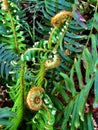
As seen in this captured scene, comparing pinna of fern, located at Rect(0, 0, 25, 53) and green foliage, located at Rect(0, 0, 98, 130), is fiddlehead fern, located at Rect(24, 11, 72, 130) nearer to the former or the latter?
green foliage, located at Rect(0, 0, 98, 130)

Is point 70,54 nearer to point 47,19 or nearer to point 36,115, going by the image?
point 47,19

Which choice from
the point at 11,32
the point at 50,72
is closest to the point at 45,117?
the point at 50,72

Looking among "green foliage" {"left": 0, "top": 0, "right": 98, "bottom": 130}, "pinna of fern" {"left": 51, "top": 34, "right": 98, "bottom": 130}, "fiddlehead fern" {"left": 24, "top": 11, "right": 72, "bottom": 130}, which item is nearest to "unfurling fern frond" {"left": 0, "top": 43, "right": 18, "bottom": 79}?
"green foliage" {"left": 0, "top": 0, "right": 98, "bottom": 130}

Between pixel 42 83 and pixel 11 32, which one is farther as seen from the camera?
pixel 11 32

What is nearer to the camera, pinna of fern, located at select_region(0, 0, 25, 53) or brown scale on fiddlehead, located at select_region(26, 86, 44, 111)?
brown scale on fiddlehead, located at select_region(26, 86, 44, 111)

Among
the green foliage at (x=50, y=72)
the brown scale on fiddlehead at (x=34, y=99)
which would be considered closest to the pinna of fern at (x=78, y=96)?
the green foliage at (x=50, y=72)

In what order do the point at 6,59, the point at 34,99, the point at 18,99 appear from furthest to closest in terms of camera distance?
the point at 6,59 < the point at 18,99 < the point at 34,99

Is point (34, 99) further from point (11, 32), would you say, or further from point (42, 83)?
point (11, 32)

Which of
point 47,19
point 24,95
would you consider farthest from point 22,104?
point 47,19

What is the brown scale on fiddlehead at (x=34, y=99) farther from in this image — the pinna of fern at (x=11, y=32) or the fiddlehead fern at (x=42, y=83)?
the pinna of fern at (x=11, y=32)
